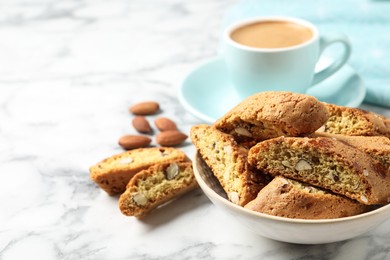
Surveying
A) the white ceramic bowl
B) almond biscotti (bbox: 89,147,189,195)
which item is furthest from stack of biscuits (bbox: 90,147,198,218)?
the white ceramic bowl

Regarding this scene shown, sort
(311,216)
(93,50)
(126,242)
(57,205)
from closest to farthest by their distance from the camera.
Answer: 1. (311,216)
2. (126,242)
3. (57,205)
4. (93,50)

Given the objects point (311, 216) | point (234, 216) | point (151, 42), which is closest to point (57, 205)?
point (234, 216)

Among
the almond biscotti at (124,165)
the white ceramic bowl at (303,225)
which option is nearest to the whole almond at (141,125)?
the almond biscotti at (124,165)

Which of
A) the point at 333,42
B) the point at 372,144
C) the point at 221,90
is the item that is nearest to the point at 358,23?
the point at 333,42

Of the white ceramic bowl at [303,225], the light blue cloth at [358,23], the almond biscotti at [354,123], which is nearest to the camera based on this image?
the white ceramic bowl at [303,225]

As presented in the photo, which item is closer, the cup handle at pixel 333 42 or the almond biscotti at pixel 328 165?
the almond biscotti at pixel 328 165

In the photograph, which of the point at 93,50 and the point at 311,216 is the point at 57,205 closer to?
the point at 311,216

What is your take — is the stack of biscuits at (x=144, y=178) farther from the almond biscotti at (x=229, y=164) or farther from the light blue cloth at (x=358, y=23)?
the light blue cloth at (x=358, y=23)
